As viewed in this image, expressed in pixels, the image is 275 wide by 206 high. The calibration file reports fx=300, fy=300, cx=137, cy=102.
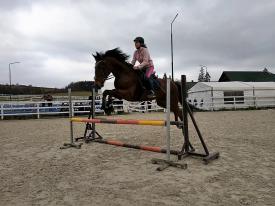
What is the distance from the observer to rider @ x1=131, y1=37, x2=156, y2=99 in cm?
680

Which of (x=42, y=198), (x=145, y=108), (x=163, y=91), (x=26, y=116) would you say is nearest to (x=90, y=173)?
(x=42, y=198)

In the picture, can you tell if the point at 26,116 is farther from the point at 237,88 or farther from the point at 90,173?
the point at 237,88

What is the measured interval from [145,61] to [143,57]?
15cm

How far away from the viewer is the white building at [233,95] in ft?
87.7

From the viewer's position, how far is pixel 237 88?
29.2m

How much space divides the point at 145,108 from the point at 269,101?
501 inches

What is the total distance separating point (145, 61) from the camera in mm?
6797

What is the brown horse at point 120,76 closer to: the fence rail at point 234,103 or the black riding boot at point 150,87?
the black riding boot at point 150,87

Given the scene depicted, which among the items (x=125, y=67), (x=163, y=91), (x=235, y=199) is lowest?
(x=235, y=199)

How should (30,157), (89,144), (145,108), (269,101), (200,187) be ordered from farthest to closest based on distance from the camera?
(269,101), (145,108), (89,144), (30,157), (200,187)

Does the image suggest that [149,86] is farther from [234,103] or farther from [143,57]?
[234,103]

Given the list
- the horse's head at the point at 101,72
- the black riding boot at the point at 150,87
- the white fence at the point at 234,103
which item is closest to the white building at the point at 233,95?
the white fence at the point at 234,103

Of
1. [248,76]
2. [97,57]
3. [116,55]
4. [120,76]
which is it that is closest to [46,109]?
[97,57]

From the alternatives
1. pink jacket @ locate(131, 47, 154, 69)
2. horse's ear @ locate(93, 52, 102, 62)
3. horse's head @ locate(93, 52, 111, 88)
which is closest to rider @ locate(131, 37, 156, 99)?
pink jacket @ locate(131, 47, 154, 69)
